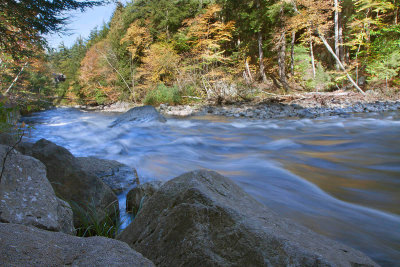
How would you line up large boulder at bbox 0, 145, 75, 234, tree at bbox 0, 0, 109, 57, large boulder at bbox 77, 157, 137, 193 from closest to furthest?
1. large boulder at bbox 0, 145, 75, 234
2. large boulder at bbox 77, 157, 137, 193
3. tree at bbox 0, 0, 109, 57

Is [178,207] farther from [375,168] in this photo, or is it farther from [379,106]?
[379,106]

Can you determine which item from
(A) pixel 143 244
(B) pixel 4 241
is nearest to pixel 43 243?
(B) pixel 4 241

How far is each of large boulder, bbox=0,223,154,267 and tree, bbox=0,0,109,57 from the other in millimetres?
8937

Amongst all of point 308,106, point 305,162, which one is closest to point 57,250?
point 305,162

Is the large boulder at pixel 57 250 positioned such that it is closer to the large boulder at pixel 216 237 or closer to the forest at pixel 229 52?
the large boulder at pixel 216 237

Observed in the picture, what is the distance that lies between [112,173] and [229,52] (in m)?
18.6

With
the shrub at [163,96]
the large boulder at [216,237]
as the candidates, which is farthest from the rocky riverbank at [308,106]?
the large boulder at [216,237]

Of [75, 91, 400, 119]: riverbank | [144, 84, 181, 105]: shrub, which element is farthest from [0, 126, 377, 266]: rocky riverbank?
[144, 84, 181, 105]: shrub

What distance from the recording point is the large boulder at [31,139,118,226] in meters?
2.17

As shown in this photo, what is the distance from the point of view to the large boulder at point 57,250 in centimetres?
67

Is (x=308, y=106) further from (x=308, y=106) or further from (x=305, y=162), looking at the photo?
(x=305, y=162)

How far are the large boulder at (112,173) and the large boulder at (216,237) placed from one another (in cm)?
185

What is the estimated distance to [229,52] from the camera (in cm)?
1969

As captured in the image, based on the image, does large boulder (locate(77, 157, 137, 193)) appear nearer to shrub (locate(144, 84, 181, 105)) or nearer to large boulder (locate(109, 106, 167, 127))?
large boulder (locate(109, 106, 167, 127))
